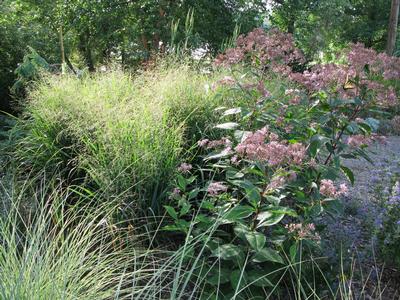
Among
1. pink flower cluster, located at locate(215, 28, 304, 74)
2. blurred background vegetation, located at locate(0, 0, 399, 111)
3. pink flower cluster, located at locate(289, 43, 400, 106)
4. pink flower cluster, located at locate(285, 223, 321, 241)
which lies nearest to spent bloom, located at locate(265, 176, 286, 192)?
pink flower cluster, located at locate(285, 223, 321, 241)

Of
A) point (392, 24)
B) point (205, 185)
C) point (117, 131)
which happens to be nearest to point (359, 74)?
point (205, 185)

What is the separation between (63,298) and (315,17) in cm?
1147

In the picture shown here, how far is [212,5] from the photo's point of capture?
374 inches

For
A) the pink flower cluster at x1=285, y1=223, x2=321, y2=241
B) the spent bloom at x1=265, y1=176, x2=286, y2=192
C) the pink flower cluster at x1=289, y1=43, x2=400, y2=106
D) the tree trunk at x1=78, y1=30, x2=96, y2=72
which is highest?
the pink flower cluster at x1=289, y1=43, x2=400, y2=106

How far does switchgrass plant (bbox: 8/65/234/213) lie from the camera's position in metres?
2.59

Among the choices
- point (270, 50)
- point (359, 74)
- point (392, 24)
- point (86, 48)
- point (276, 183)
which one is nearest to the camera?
point (276, 183)

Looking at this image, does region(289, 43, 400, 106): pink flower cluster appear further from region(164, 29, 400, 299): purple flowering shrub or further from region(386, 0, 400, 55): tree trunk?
region(386, 0, 400, 55): tree trunk

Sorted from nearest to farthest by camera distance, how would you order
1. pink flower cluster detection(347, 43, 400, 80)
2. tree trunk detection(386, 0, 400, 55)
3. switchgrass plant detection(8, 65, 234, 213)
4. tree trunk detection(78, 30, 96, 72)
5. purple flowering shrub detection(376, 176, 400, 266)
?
pink flower cluster detection(347, 43, 400, 80) → purple flowering shrub detection(376, 176, 400, 266) → switchgrass plant detection(8, 65, 234, 213) → tree trunk detection(78, 30, 96, 72) → tree trunk detection(386, 0, 400, 55)

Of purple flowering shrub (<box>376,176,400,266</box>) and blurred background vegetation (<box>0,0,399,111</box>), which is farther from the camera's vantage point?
blurred background vegetation (<box>0,0,399,111</box>)

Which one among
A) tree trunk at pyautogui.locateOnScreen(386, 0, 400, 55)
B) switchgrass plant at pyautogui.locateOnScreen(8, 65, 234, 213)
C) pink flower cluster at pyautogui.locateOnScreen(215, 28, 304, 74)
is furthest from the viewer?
tree trunk at pyautogui.locateOnScreen(386, 0, 400, 55)

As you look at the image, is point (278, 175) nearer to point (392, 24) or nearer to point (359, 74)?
point (359, 74)

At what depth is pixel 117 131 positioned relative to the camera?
276 centimetres

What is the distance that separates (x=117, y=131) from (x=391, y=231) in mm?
1716

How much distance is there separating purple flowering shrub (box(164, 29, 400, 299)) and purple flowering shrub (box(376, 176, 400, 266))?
334 millimetres
